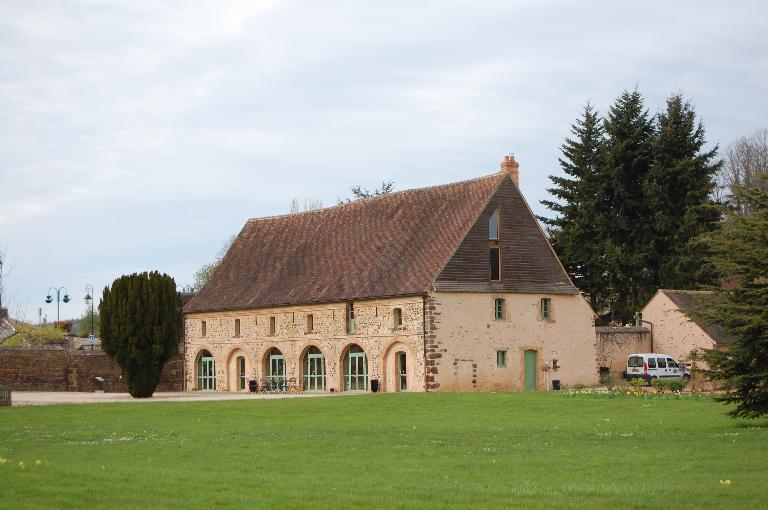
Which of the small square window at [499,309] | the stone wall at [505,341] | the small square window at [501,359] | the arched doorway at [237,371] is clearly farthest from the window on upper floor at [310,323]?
the small square window at [501,359]

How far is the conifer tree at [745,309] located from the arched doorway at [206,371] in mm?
35999

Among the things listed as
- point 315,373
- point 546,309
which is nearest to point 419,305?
point 546,309

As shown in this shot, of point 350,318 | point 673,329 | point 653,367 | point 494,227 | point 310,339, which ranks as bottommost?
point 653,367

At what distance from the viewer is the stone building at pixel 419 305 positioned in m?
44.8

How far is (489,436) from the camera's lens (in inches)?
860

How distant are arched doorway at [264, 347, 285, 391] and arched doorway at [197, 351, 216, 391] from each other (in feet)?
13.6

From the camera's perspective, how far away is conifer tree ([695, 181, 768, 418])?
21.8 metres

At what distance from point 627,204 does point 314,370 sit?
21507 millimetres

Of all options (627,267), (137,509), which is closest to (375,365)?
(627,267)

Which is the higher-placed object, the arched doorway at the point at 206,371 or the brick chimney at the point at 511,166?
the brick chimney at the point at 511,166

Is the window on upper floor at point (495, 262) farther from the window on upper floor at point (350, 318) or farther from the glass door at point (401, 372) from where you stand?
the window on upper floor at point (350, 318)

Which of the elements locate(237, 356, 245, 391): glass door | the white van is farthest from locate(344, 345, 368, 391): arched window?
the white van

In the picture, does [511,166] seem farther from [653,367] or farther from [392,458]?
[392,458]

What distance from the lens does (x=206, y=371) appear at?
55.8 m
